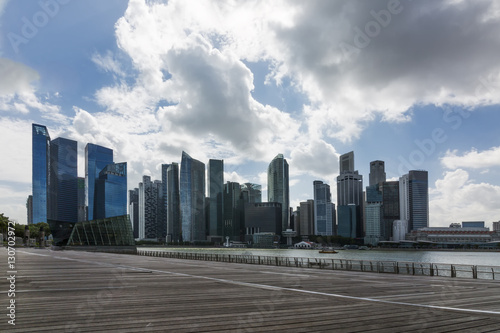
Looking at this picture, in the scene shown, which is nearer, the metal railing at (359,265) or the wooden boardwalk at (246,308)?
the wooden boardwalk at (246,308)

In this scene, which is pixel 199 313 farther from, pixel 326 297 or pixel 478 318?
pixel 478 318

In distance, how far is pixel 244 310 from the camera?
11.4m

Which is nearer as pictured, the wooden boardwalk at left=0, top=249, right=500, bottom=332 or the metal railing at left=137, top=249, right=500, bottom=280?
the wooden boardwalk at left=0, top=249, right=500, bottom=332

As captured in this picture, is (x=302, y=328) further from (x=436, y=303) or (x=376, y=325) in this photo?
(x=436, y=303)

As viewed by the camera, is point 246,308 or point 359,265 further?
point 359,265

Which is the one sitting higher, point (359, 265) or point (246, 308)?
point (246, 308)

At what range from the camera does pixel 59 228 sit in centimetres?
13500

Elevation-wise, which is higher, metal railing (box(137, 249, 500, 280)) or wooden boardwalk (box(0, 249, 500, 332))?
wooden boardwalk (box(0, 249, 500, 332))

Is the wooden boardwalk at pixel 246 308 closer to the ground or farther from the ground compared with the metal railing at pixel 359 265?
farther from the ground

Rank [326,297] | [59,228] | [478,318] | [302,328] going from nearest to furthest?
1. [302,328]
2. [478,318]
3. [326,297]
4. [59,228]

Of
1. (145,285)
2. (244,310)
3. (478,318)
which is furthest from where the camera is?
(145,285)

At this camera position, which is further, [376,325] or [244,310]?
[244,310]

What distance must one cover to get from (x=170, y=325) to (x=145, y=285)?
8.87 metres

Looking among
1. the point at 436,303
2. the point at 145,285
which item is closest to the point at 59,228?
the point at 145,285
